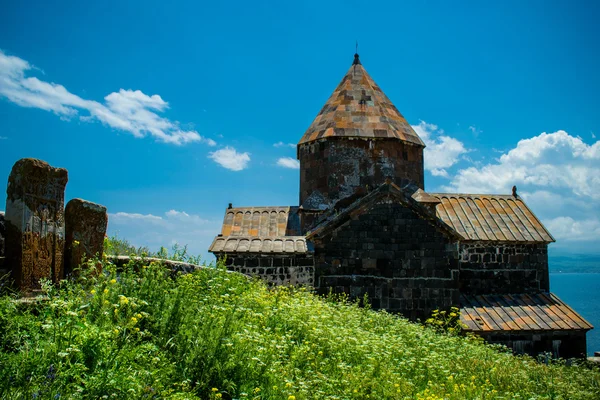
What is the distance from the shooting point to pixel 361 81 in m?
13.7

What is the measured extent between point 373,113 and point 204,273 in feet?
24.7

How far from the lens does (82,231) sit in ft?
17.2

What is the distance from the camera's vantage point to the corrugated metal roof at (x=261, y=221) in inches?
472

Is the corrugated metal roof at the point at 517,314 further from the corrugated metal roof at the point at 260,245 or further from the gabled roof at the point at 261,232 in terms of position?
the gabled roof at the point at 261,232

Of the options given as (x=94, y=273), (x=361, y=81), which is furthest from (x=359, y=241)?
(x=94, y=273)

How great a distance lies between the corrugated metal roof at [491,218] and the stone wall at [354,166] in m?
1.67

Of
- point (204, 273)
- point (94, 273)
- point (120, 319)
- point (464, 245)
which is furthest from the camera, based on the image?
point (464, 245)

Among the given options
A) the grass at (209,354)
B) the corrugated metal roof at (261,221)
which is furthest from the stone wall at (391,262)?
the grass at (209,354)

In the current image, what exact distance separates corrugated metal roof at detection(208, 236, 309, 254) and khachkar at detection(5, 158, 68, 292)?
5.62 m

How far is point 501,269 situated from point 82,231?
10.4m

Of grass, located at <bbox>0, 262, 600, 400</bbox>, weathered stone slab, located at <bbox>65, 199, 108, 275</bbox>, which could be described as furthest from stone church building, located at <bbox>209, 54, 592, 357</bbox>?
weathered stone slab, located at <bbox>65, 199, 108, 275</bbox>

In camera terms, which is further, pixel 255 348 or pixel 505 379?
pixel 505 379

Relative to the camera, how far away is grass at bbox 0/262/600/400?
137 inches

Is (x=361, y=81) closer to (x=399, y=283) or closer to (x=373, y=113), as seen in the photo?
(x=373, y=113)
